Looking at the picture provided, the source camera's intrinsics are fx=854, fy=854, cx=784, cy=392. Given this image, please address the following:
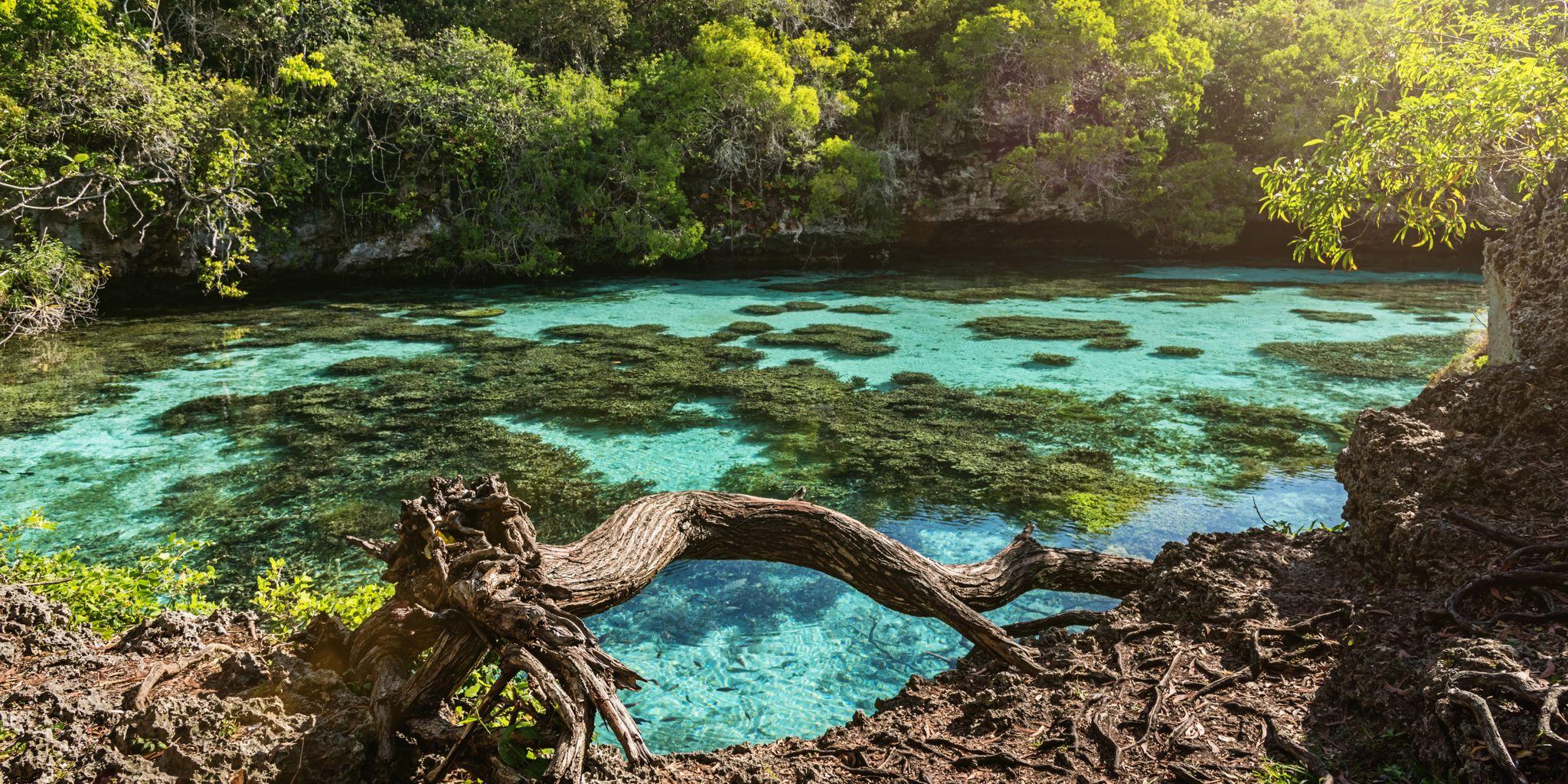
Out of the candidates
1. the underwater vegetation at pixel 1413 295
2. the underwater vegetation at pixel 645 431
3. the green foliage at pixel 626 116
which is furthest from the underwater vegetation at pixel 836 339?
the underwater vegetation at pixel 1413 295

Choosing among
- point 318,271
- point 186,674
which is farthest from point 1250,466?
point 318,271

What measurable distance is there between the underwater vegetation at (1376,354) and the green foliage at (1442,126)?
685 centimetres

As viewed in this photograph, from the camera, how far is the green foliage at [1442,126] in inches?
200

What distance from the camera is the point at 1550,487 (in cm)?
348

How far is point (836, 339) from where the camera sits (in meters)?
15.3

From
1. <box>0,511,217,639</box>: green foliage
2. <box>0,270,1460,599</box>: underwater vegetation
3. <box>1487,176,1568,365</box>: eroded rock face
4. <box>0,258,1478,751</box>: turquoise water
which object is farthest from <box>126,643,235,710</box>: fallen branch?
<box>1487,176,1568,365</box>: eroded rock face

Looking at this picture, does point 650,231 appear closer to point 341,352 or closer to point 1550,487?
point 341,352

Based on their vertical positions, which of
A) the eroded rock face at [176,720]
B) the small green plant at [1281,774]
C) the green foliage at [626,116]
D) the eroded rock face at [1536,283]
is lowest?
the small green plant at [1281,774]

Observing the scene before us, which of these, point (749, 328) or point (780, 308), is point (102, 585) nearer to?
point (749, 328)

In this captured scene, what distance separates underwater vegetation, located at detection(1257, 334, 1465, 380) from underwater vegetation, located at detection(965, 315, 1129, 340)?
266 cm

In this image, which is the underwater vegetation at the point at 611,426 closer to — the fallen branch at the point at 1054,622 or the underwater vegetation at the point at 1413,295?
the fallen branch at the point at 1054,622

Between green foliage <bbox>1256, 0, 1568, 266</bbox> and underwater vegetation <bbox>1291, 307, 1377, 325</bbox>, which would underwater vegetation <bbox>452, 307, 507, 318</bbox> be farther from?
underwater vegetation <bbox>1291, 307, 1377, 325</bbox>

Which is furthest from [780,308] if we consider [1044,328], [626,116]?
[626,116]

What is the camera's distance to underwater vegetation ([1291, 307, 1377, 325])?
16703 millimetres
